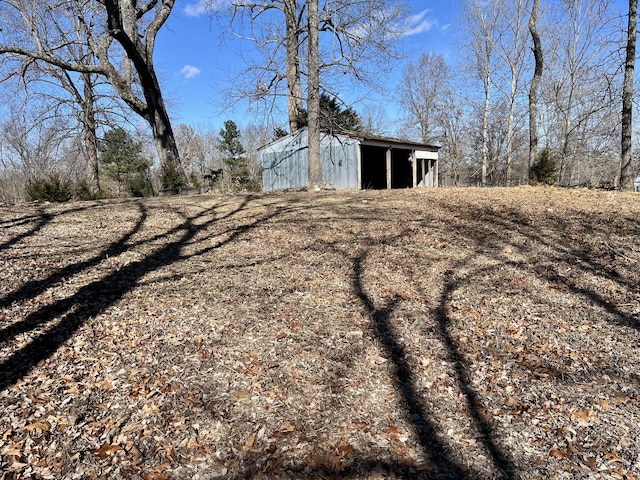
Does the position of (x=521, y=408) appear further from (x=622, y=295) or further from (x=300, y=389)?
(x=622, y=295)

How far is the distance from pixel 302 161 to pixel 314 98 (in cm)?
475

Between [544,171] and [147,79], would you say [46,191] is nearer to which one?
[147,79]

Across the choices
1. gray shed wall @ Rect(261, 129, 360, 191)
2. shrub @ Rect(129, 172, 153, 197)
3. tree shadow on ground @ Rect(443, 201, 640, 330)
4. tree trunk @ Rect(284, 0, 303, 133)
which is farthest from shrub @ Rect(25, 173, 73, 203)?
tree shadow on ground @ Rect(443, 201, 640, 330)

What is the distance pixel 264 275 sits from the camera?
461 centimetres

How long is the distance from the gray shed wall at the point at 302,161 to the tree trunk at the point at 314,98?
3080 millimetres

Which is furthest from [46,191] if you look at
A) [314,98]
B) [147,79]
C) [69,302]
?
[69,302]

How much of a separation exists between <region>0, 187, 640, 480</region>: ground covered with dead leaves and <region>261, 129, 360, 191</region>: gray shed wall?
9291 mm

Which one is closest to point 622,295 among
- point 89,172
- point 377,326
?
point 377,326

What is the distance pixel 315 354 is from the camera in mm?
3176

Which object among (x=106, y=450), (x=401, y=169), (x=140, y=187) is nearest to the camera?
(x=106, y=450)

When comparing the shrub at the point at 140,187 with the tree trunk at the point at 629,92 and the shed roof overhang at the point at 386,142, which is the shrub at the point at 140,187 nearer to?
the shed roof overhang at the point at 386,142

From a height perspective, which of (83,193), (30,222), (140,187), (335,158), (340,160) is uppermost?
(335,158)

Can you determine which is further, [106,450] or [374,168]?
[374,168]

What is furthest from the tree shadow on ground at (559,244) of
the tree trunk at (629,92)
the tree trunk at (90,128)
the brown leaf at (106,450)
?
the tree trunk at (90,128)
